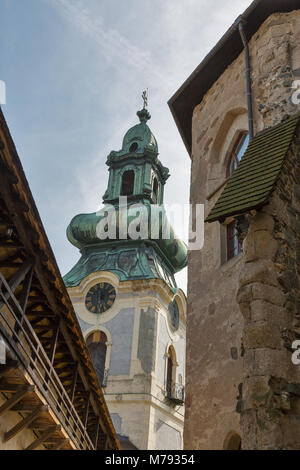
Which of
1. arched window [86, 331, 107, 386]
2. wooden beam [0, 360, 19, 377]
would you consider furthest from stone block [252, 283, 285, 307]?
arched window [86, 331, 107, 386]

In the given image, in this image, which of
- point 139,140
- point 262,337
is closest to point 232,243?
point 262,337

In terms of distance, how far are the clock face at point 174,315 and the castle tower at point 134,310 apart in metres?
0.03

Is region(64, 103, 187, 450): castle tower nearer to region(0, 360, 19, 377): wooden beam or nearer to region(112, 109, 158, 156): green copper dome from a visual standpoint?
region(112, 109, 158, 156): green copper dome

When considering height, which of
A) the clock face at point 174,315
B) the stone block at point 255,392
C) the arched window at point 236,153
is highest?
the clock face at point 174,315

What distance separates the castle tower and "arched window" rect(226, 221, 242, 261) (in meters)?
20.0

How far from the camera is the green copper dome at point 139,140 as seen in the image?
42594 mm

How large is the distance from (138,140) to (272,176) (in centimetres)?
3754

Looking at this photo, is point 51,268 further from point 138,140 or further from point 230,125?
point 138,140

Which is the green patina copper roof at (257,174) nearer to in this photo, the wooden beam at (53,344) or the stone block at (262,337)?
the stone block at (262,337)

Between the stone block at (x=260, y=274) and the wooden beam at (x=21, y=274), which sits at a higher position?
the wooden beam at (x=21, y=274)

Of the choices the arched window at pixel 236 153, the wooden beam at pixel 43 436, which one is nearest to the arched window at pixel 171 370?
the wooden beam at pixel 43 436

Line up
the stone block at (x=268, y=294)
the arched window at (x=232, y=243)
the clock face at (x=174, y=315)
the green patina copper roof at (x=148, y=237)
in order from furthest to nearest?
the green patina copper roof at (x=148, y=237)
the clock face at (x=174, y=315)
the arched window at (x=232, y=243)
the stone block at (x=268, y=294)

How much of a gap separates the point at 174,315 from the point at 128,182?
11712mm

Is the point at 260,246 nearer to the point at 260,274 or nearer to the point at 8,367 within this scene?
the point at 260,274
